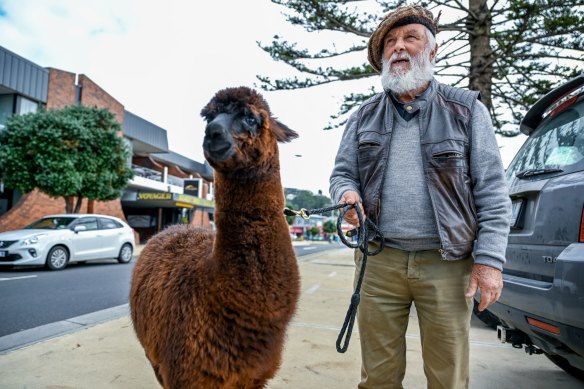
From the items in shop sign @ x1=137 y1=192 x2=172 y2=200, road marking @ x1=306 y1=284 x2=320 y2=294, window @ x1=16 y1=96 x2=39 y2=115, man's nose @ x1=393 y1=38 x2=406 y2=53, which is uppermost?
window @ x1=16 y1=96 x2=39 y2=115

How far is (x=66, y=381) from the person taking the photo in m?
2.89

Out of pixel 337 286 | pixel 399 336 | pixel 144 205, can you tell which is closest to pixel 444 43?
pixel 337 286

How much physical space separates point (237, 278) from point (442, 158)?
3.78 feet

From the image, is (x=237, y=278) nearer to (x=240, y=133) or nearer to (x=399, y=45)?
(x=240, y=133)

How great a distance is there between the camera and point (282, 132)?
82.4 inches

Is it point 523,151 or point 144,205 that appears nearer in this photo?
point 523,151

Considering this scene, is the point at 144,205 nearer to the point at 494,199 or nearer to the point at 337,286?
the point at 337,286

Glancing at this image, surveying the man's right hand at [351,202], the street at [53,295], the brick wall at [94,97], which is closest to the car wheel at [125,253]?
the street at [53,295]

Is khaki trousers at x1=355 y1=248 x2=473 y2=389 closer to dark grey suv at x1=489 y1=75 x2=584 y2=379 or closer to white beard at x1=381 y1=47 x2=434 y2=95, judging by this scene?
dark grey suv at x1=489 y1=75 x2=584 y2=379

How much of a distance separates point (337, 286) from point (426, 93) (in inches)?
262

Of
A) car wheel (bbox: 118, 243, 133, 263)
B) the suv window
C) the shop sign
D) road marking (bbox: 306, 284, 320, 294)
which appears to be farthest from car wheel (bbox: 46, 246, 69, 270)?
the shop sign

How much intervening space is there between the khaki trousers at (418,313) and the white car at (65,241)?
33.5 ft

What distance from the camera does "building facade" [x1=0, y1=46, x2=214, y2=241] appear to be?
2023cm

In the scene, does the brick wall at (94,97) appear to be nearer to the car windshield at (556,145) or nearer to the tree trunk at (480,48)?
the tree trunk at (480,48)
